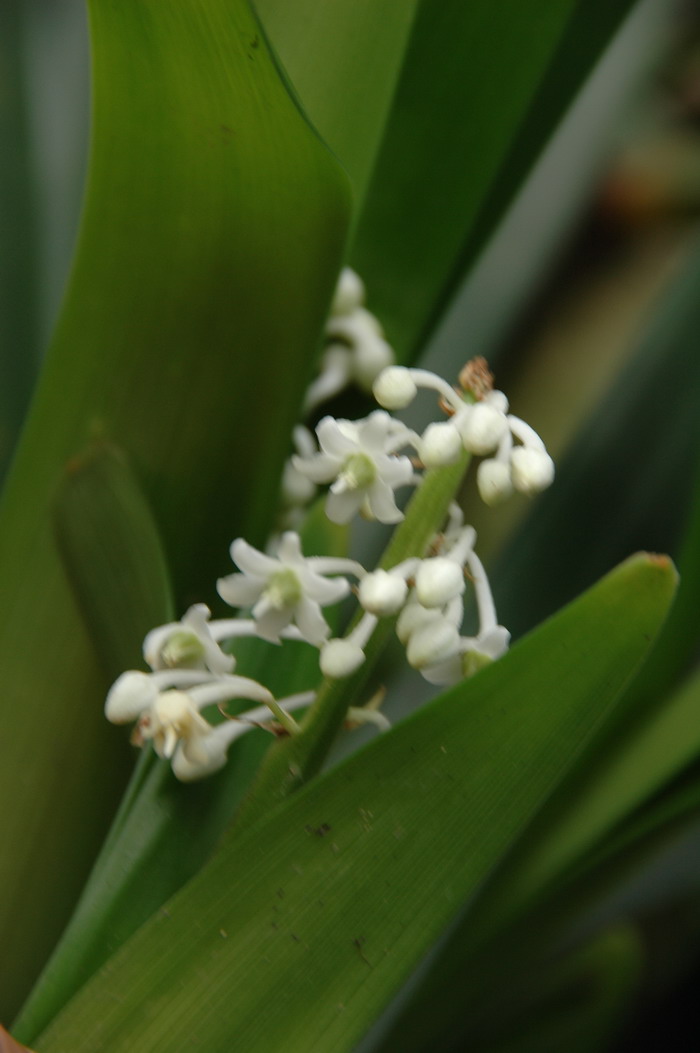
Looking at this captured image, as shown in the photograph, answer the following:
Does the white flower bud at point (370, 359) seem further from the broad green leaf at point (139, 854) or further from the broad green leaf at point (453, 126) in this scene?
the broad green leaf at point (139, 854)

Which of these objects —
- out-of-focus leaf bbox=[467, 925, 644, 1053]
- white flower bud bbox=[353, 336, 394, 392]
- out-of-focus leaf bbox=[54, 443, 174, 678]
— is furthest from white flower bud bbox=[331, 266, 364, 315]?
out-of-focus leaf bbox=[467, 925, 644, 1053]

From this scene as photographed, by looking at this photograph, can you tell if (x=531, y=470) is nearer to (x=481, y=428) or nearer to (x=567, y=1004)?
(x=481, y=428)

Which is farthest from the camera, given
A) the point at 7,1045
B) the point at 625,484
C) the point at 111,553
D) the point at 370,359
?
the point at 625,484

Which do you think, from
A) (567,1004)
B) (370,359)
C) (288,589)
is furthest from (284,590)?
(567,1004)

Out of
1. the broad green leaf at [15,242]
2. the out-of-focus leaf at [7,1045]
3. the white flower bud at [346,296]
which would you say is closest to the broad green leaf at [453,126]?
the white flower bud at [346,296]

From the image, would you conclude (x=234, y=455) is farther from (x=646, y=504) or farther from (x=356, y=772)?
Answer: (x=646, y=504)

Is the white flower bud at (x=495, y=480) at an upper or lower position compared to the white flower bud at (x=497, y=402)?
lower

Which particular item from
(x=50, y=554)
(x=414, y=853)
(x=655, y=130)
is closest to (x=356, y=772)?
(x=414, y=853)

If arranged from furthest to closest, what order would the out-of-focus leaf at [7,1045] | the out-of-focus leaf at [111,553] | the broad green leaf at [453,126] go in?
the broad green leaf at [453,126]
the out-of-focus leaf at [111,553]
the out-of-focus leaf at [7,1045]
